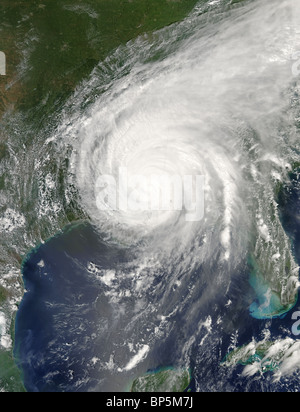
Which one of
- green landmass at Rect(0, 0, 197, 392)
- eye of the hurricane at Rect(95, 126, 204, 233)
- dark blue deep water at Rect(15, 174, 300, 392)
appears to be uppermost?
green landmass at Rect(0, 0, 197, 392)

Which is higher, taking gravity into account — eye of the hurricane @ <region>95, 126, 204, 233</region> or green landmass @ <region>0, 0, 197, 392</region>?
green landmass @ <region>0, 0, 197, 392</region>

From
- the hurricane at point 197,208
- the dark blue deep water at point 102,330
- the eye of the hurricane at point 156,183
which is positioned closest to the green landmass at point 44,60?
the hurricane at point 197,208

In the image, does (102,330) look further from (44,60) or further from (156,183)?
(44,60)

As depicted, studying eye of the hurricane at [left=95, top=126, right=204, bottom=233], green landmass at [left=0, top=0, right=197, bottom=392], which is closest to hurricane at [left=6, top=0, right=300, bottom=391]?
eye of the hurricane at [left=95, top=126, right=204, bottom=233]

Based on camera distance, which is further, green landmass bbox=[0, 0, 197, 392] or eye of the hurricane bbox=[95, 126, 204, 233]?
green landmass bbox=[0, 0, 197, 392]

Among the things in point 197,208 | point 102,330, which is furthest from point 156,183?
point 102,330

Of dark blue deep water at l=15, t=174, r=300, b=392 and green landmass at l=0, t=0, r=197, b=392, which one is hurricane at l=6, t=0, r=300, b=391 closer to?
dark blue deep water at l=15, t=174, r=300, b=392

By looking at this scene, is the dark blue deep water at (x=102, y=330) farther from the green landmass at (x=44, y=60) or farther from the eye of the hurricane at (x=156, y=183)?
the green landmass at (x=44, y=60)
